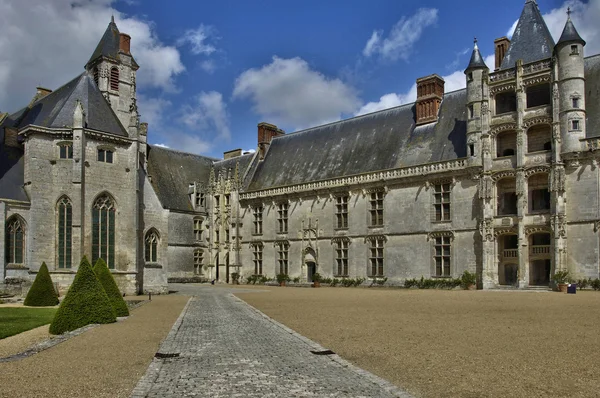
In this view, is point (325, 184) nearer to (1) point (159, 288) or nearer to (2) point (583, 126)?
(1) point (159, 288)

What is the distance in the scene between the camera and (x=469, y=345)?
32.0 feet

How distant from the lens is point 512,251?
97.5 ft

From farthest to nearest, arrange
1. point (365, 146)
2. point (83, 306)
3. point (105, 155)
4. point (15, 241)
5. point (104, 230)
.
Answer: point (365, 146)
point (105, 155)
point (104, 230)
point (15, 241)
point (83, 306)

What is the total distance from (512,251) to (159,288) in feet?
62.1

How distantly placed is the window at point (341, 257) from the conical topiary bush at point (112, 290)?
65.7 ft

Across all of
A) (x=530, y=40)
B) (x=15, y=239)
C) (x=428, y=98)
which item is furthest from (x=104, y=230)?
(x=530, y=40)

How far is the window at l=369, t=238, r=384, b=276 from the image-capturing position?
1344 inches

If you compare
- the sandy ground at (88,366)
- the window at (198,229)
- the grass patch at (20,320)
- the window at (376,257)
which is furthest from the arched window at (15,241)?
the window at (376,257)

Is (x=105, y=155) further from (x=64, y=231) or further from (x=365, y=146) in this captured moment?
(x=365, y=146)

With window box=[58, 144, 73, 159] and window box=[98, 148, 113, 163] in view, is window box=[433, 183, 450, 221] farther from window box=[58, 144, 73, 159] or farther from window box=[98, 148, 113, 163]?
window box=[58, 144, 73, 159]

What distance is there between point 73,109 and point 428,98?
20.4m

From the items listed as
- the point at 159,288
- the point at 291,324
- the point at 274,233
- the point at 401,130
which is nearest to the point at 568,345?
the point at 291,324

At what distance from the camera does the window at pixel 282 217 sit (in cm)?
3975

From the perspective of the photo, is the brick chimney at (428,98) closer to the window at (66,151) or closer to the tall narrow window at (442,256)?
the tall narrow window at (442,256)
